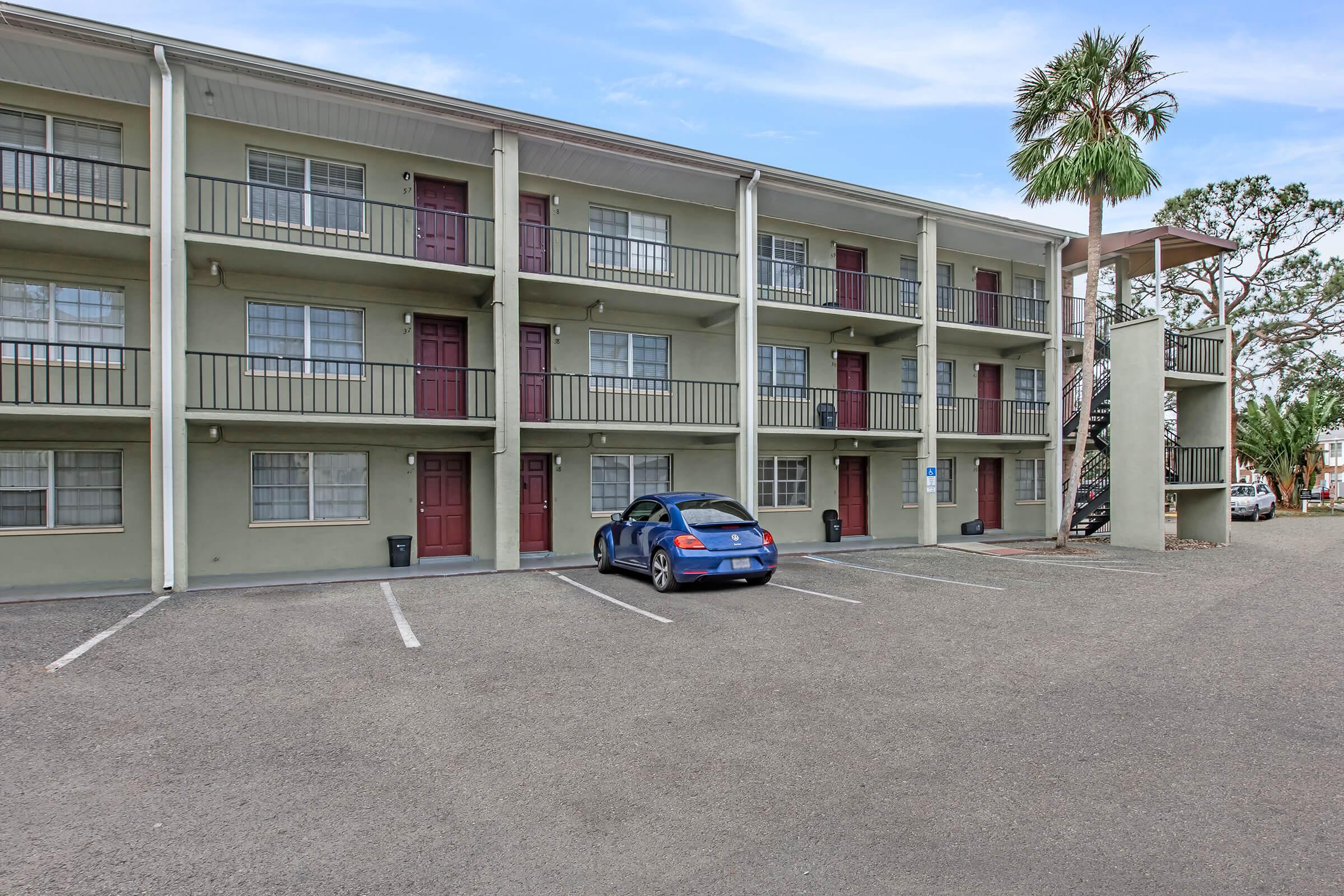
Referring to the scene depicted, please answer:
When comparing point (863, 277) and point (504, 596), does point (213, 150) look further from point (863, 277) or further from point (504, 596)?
point (863, 277)

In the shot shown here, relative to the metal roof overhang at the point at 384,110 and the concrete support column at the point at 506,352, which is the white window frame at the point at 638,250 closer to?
the metal roof overhang at the point at 384,110

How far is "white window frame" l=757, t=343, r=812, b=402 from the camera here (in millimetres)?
16739

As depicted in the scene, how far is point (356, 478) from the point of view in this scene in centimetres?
1336

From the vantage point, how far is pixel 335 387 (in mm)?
12844

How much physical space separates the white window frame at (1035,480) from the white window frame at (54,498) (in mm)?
20518

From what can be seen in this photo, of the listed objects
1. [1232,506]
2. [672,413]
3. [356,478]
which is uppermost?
[672,413]

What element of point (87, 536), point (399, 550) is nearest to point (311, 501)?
point (399, 550)

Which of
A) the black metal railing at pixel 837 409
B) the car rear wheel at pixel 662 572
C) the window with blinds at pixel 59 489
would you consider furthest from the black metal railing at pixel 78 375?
the black metal railing at pixel 837 409

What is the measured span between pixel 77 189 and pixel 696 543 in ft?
34.9

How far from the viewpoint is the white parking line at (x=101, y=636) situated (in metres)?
6.91

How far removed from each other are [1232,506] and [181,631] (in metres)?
32.1

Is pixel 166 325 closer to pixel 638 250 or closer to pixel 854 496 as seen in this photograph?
pixel 638 250

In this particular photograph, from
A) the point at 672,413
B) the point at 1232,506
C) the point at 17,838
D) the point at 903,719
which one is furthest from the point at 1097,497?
the point at 17,838

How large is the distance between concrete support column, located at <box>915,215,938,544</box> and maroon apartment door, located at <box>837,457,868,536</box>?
74.8 inches
